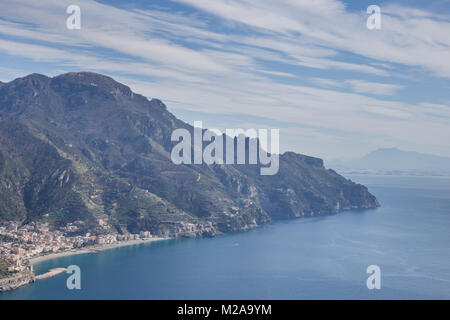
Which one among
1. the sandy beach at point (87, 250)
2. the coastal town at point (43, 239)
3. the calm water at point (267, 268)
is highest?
the coastal town at point (43, 239)

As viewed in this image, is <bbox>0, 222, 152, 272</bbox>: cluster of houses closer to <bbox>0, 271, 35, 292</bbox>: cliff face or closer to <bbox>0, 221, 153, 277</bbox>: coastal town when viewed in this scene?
<bbox>0, 221, 153, 277</bbox>: coastal town

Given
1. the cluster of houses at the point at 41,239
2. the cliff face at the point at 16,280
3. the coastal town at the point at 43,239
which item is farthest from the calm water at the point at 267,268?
the cluster of houses at the point at 41,239

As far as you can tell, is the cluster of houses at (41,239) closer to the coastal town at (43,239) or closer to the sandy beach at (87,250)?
the coastal town at (43,239)

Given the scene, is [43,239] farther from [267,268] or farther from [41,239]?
[267,268]

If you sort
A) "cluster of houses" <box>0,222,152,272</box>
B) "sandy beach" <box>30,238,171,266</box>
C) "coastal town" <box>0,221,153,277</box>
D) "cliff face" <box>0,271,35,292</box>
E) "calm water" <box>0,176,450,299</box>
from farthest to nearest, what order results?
"cluster of houses" <box>0,222,152,272</box> < "sandy beach" <box>30,238,171,266</box> < "coastal town" <box>0,221,153,277</box> < "calm water" <box>0,176,450,299</box> < "cliff face" <box>0,271,35,292</box>

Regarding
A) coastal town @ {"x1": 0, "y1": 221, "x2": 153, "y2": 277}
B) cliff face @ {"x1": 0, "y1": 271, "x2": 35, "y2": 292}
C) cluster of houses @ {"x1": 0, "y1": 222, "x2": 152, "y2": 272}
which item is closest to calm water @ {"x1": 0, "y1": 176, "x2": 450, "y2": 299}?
cliff face @ {"x1": 0, "y1": 271, "x2": 35, "y2": 292}

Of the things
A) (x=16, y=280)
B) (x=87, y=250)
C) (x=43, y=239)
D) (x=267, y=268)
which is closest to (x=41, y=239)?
(x=43, y=239)
